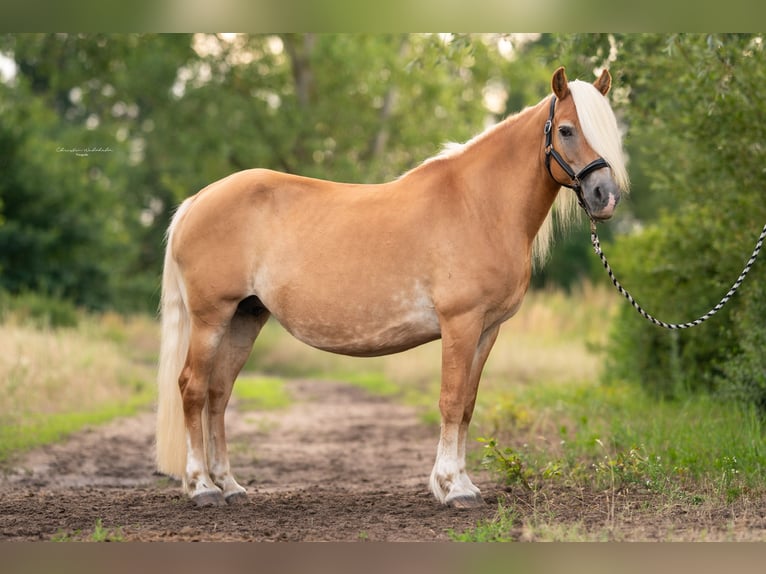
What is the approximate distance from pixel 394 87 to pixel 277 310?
16.8m

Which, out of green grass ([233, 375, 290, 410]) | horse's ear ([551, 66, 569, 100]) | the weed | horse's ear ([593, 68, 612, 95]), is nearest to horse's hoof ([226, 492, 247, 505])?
the weed

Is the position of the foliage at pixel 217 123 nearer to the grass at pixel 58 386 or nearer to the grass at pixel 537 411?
the grass at pixel 537 411

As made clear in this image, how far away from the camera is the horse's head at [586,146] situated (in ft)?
16.5

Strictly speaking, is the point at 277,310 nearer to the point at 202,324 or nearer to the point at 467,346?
the point at 202,324

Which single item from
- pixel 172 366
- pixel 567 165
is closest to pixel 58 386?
pixel 172 366

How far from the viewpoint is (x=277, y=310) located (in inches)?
226

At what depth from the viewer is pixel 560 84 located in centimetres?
519

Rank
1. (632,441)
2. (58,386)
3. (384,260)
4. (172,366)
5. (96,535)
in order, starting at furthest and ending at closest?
(58,386) → (632,441) → (172,366) → (384,260) → (96,535)

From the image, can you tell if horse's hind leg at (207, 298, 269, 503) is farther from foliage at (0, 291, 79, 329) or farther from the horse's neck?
foliage at (0, 291, 79, 329)

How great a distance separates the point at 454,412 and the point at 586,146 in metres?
1.84

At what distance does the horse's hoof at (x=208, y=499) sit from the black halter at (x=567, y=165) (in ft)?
10.1

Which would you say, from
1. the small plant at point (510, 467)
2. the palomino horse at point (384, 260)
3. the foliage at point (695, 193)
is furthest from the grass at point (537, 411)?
the palomino horse at point (384, 260)

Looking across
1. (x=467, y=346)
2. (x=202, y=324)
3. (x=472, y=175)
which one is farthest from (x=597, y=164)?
(x=202, y=324)

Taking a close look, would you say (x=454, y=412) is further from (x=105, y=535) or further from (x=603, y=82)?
(x=603, y=82)
